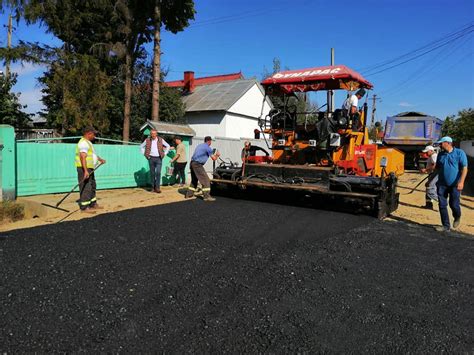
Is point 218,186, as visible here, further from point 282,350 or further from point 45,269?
point 282,350

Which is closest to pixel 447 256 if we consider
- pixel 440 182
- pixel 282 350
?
pixel 440 182

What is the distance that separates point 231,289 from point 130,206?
15.0ft

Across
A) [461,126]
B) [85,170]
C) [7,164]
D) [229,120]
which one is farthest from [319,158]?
[461,126]

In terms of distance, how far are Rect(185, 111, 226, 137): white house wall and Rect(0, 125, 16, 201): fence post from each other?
1698 cm

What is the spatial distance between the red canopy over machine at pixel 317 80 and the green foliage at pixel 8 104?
12457mm

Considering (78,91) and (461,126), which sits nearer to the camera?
(78,91)

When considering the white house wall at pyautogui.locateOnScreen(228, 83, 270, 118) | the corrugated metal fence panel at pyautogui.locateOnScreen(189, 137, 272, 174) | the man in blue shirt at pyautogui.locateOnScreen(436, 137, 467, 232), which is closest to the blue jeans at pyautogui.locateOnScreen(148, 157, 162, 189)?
the corrugated metal fence panel at pyautogui.locateOnScreen(189, 137, 272, 174)

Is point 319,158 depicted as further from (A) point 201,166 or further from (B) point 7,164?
(B) point 7,164

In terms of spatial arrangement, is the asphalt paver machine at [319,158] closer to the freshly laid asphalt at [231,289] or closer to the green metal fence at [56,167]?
the freshly laid asphalt at [231,289]

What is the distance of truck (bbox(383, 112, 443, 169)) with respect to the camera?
19.6 metres

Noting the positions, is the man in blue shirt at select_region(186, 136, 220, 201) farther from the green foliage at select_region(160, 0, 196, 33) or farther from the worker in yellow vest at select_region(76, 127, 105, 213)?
the green foliage at select_region(160, 0, 196, 33)

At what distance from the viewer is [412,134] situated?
65.2 feet

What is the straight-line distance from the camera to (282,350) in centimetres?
261

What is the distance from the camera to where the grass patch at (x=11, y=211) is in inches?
270
